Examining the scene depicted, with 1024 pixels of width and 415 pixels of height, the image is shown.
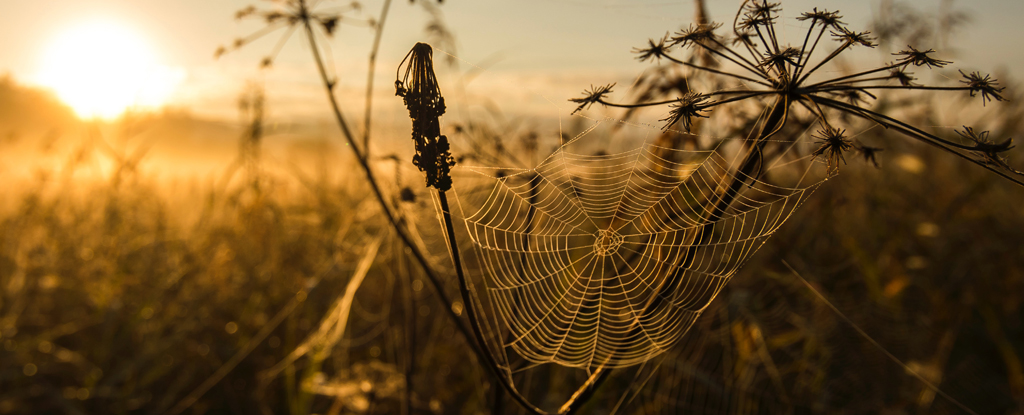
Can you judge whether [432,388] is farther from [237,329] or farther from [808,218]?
[808,218]

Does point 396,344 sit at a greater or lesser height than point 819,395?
greater

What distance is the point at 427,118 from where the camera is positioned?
91cm

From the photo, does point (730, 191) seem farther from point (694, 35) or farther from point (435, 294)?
point (435, 294)

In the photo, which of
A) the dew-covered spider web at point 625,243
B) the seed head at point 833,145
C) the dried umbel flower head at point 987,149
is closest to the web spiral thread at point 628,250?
the dew-covered spider web at point 625,243

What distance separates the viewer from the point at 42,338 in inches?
113

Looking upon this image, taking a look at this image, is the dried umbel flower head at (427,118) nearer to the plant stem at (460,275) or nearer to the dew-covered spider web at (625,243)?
the plant stem at (460,275)

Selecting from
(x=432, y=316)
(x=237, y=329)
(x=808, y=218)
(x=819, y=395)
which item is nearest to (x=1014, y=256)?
(x=808, y=218)

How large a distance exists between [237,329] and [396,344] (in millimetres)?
1347

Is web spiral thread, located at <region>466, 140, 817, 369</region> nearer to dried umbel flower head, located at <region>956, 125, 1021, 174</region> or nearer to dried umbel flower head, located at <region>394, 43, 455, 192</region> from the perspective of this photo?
dried umbel flower head, located at <region>394, 43, 455, 192</region>

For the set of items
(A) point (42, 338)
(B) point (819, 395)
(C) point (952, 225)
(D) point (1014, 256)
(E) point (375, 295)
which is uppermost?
(C) point (952, 225)

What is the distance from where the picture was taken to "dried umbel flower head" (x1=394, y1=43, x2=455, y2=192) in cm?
90

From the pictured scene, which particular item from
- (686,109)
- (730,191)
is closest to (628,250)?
(730,191)

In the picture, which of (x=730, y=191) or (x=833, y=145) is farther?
(x=730, y=191)

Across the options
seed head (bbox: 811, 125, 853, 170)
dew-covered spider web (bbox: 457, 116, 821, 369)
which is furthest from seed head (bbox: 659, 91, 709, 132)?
seed head (bbox: 811, 125, 853, 170)
